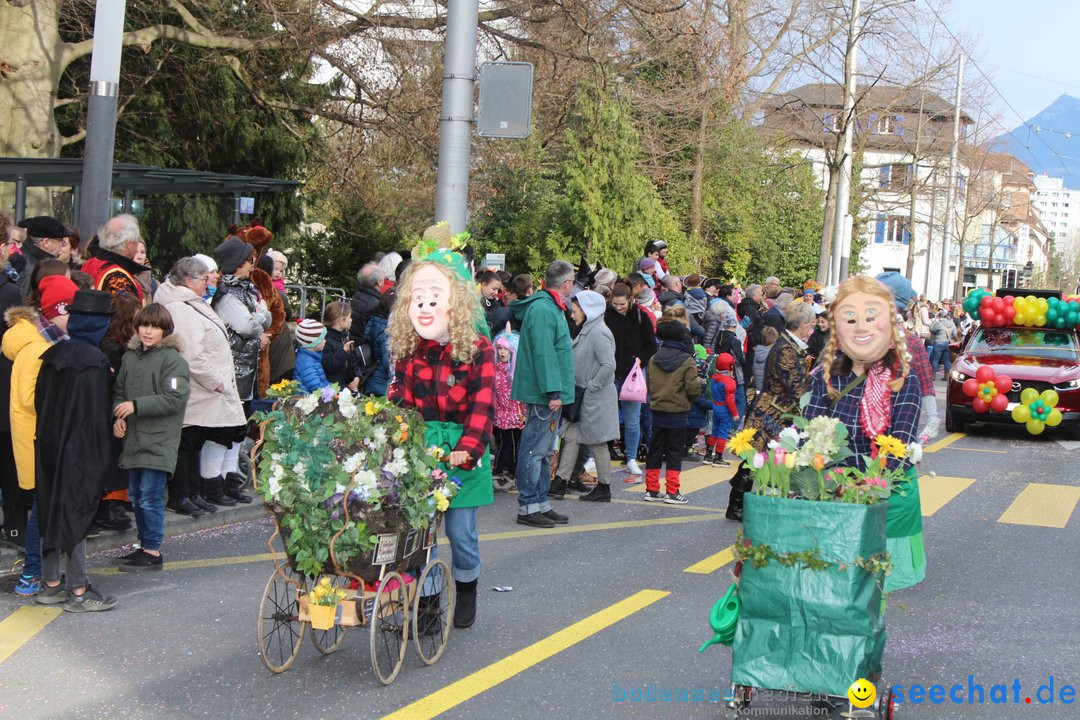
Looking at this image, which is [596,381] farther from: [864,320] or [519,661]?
[864,320]

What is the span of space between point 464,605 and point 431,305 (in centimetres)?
159

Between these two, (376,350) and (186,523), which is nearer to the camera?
(186,523)

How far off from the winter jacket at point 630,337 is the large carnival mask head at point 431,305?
5987mm

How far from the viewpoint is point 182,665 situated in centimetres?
550

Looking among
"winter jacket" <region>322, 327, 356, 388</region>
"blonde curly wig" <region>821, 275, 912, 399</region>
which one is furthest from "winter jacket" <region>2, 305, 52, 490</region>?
"blonde curly wig" <region>821, 275, 912, 399</region>

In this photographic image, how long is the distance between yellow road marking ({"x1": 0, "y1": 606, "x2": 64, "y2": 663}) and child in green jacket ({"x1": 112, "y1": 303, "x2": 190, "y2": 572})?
2.99ft

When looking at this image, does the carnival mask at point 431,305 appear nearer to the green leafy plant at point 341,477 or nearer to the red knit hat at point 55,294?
the green leafy plant at point 341,477

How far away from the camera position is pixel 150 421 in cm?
731

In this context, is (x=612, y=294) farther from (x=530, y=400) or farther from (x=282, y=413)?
(x=282, y=413)

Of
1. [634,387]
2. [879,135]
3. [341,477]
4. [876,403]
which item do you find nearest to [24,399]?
[341,477]

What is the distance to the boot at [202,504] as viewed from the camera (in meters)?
8.83

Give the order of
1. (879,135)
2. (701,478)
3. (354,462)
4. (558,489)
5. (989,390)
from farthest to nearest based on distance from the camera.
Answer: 1. (879,135)
2. (989,390)
3. (701,478)
4. (558,489)
5. (354,462)

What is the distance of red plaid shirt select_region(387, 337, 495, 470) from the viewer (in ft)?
19.0

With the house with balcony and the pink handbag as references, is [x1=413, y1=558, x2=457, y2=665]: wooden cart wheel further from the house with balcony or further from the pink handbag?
the house with balcony
